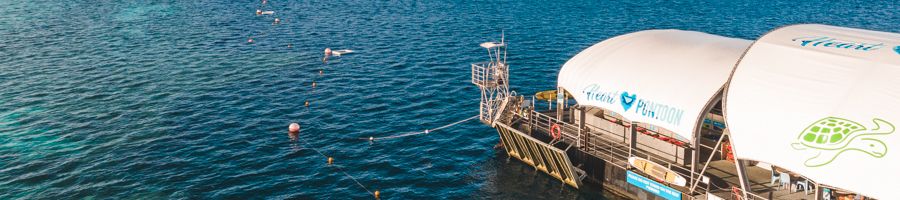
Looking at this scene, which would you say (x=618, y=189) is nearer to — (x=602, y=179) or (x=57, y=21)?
(x=602, y=179)

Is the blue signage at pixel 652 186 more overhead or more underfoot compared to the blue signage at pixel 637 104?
more underfoot

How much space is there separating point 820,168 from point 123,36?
4051 inches

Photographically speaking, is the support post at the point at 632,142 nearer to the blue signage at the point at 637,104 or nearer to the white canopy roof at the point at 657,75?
the white canopy roof at the point at 657,75

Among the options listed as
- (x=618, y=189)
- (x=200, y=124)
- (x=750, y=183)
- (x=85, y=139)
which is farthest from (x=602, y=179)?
(x=85, y=139)

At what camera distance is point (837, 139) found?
40.2 m

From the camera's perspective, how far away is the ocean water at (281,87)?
60750mm

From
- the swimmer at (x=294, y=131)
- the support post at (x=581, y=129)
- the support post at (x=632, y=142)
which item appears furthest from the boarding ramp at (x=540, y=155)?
the swimmer at (x=294, y=131)

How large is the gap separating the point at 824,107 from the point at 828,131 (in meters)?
1.69

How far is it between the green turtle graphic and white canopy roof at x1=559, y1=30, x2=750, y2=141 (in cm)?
716

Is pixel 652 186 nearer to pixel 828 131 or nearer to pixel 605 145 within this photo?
pixel 605 145

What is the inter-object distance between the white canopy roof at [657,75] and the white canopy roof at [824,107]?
2.74m

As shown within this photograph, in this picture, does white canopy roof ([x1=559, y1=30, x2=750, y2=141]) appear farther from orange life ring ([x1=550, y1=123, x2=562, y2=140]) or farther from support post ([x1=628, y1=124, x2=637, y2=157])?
orange life ring ([x1=550, y1=123, x2=562, y2=140])

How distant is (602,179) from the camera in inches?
2201

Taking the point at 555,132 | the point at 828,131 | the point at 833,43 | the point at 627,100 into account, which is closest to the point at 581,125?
the point at 555,132
